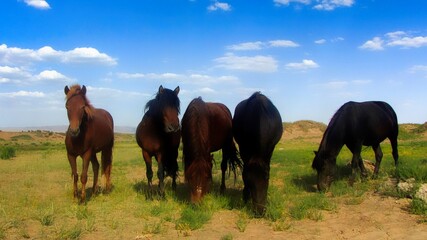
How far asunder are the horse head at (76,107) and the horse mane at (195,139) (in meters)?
2.19

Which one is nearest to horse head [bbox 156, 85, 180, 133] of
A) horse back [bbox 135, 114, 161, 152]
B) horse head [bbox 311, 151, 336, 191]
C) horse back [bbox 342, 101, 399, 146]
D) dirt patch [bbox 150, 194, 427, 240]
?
horse back [bbox 135, 114, 161, 152]

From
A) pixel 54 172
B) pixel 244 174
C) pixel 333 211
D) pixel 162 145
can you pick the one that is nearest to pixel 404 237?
pixel 333 211

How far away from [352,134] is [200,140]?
4522 millimetres

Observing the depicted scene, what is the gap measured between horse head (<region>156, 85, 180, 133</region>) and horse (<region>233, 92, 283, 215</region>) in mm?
1451

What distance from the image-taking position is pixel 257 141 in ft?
22.2

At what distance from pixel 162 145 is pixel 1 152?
16.5 meters

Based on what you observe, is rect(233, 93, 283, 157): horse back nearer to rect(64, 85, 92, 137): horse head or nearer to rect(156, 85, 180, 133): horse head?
rect(156, 85, 180, 133): horse head

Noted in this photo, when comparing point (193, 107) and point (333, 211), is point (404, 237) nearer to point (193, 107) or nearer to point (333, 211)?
point (333, 211)

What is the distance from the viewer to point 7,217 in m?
6.54

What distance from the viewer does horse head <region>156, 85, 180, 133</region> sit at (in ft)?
24.0

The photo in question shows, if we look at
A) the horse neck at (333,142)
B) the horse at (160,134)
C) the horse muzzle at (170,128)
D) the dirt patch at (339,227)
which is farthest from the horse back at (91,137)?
the horse neck at (333,142)

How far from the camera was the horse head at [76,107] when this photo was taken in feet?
23.6

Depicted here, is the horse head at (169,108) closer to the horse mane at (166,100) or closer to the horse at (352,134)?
the horse mane at (166,100)

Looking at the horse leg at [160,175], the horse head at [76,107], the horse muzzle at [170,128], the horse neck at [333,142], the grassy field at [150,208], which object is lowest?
the grassy field at [150,208]
